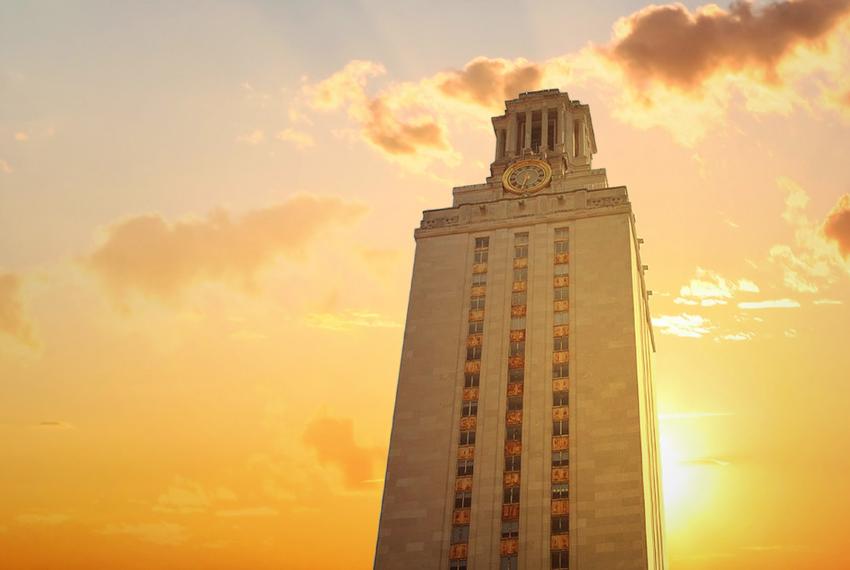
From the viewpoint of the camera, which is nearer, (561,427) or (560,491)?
(560,491)

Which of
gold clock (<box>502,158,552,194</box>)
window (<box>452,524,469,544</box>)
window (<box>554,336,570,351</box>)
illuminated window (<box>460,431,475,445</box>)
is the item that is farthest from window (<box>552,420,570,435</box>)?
gold clock (<box>502,158,552,194</box>)

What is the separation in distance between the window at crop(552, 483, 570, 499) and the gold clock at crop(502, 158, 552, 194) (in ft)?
120

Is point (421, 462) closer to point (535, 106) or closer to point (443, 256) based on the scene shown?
point (443, 256)

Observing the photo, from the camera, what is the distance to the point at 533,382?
243 ft

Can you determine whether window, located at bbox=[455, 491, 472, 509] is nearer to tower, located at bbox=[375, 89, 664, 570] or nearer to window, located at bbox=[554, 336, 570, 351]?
tower, located at bbox=[375, 89, 664, 570]

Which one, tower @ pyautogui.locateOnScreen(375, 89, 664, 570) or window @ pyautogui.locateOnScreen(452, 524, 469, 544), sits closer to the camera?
tower @ pyautogui.locateOnScreen(375, 89, 664, 570)

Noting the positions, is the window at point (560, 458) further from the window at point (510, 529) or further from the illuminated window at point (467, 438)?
the illuminated window at point (467, 438)

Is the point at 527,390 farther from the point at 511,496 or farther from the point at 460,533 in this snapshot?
the point at 460,533

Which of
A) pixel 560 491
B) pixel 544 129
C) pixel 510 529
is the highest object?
pixel 544 129

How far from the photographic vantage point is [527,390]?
241 feet

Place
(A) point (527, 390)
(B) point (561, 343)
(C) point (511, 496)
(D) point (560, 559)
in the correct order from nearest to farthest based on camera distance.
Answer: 1. (D) point (560, 559)
2. (C) point (511, 496)
3. (A) point (527, 390)
4. (B) point (561, 343)

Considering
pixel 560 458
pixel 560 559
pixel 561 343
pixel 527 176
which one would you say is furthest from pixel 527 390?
pixel 527 176

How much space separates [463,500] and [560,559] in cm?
944

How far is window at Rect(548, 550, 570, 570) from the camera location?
63188mm
